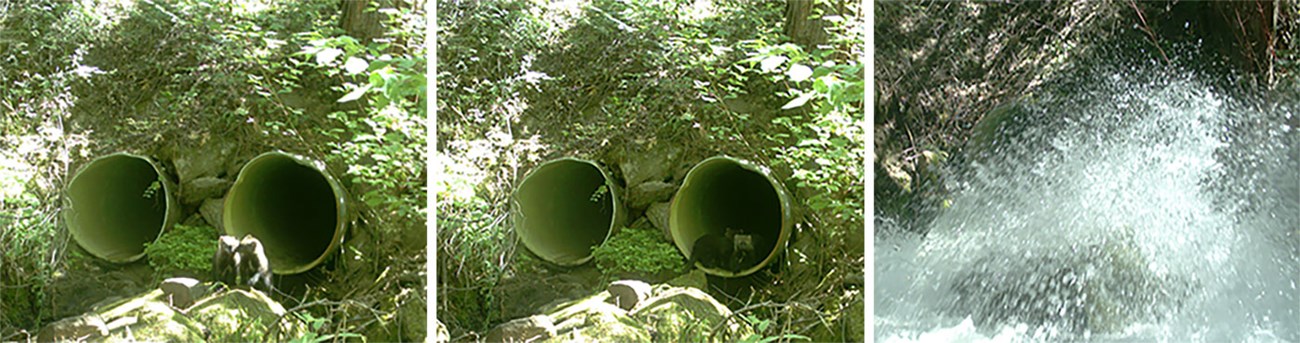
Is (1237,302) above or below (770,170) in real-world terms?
below

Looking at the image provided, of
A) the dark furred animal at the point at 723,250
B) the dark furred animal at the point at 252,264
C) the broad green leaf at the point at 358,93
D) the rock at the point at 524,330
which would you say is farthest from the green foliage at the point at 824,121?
the dark furred animal at the point at 252,264

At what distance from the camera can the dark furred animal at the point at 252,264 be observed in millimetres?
3008

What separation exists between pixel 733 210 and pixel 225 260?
1.44m

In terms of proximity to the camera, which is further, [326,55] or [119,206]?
[119,206]

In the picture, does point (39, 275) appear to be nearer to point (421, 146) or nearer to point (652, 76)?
point (421, 146)

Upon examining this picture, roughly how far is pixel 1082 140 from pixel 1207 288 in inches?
24.6

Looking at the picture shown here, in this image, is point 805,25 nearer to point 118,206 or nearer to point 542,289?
point 542,289

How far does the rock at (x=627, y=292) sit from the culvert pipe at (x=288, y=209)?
0.77 meters

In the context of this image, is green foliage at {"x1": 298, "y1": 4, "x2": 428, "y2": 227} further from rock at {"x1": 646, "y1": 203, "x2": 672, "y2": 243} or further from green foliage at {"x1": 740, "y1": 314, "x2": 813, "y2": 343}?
green foliage at {"x1": 740, "y1": 314, "x2": 813, "y2": 343}

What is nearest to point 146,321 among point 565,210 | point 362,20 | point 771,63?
point 362,20

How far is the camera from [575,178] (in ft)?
10.0

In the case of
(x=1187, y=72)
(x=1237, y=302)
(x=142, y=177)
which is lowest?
(x=1237, y=302)

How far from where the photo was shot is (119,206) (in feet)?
10.0

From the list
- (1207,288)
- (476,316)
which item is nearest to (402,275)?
(476,316)
